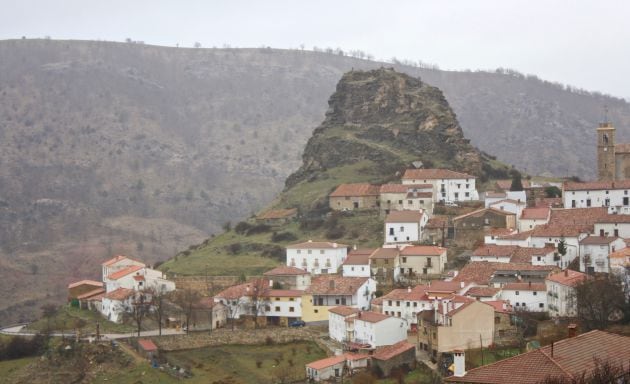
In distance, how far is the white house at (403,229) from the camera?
7494 centimetres

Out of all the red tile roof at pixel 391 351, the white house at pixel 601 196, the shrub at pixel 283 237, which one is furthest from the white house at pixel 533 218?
the red tile roof at pixel 391 351

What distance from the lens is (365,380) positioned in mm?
50062

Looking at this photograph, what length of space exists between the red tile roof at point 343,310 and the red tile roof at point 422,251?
9467 mm

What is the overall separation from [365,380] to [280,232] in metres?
37.0

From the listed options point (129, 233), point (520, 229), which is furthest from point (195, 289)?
point (129, 233)

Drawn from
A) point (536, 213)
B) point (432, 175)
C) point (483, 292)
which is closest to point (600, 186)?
point (536, 213)

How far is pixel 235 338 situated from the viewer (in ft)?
202

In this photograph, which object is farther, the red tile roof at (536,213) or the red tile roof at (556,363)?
the red tile roof at (536,213)

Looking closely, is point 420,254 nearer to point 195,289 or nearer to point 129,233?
point 195,289

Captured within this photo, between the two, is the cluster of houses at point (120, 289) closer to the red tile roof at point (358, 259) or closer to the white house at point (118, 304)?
the white house at point (118, 304)

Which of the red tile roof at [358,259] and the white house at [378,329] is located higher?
the red tile roof at [358,259]

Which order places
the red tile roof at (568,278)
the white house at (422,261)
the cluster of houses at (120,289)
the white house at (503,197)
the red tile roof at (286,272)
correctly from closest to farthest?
the red tile roof at (568,278)
the cluster of houses at (120,289)
the white house at (422,261)
the red tile roof at (286,272)
the white house at (503,197)

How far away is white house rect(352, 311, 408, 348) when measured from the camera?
55.5 metres

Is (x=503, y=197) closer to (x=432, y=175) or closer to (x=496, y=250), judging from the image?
(x=432, y=175)
